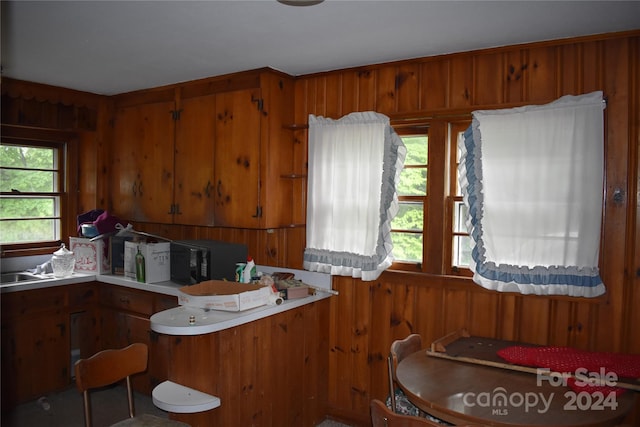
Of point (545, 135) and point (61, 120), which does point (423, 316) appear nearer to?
point (545, 135)

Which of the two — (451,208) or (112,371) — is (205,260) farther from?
(451,208)

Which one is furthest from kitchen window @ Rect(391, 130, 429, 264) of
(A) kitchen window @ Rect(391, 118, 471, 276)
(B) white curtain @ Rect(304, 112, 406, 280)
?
(B) white curtain @ Rect(304, 112, 406, 280)

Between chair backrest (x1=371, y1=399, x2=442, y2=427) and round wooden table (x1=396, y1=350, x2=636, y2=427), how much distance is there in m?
0.24

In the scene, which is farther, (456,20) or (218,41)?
(218,41)

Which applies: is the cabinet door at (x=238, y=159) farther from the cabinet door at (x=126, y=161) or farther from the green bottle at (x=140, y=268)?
the cabinet door at (x=126, y=161)

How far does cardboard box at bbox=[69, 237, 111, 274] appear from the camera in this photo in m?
3.51

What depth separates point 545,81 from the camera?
2.38m

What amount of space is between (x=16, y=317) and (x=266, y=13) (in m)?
2.68

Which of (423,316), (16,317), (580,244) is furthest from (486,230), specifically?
(16,317)

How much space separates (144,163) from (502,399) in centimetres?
303

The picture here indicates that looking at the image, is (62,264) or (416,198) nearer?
(416,198)

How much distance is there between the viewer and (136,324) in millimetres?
3316

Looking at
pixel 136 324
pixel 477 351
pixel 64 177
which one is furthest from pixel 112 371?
pixel 64 177

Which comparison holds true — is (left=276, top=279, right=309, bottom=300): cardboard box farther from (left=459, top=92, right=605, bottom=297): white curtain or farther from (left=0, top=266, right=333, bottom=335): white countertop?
(left=459, top=92, right=605, bottom=297): white curtain
